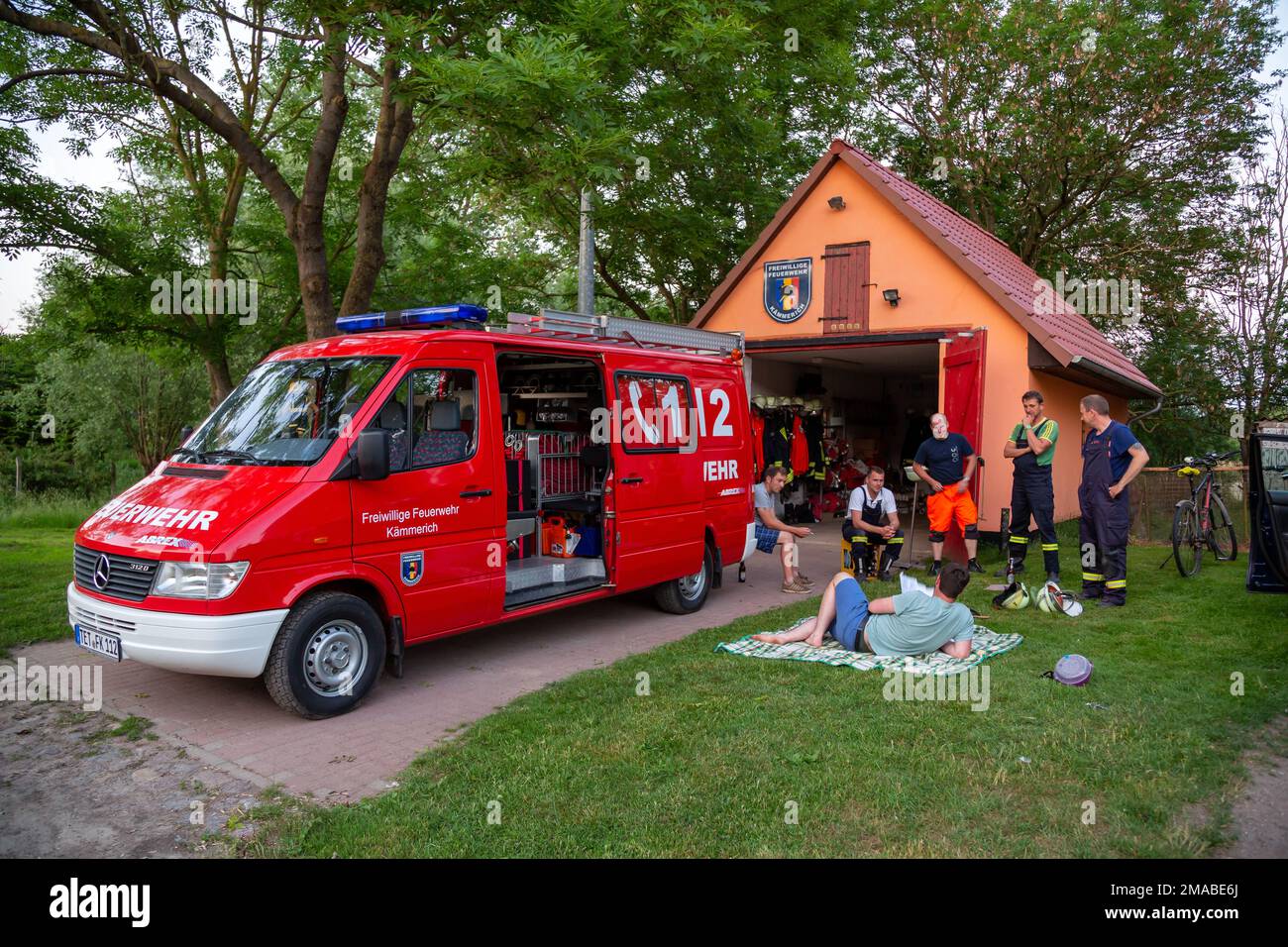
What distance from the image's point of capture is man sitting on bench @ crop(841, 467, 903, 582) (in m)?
10.2

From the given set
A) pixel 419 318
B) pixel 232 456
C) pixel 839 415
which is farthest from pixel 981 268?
pixel 232 456

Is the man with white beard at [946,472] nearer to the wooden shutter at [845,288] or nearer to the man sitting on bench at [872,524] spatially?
the man sitting on bench at [872,524]

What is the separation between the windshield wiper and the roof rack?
2279mm

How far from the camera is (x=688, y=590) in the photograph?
29.5 feet

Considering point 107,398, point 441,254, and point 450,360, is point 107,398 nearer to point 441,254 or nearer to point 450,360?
point 441,254

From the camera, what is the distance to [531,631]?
8.22 meters

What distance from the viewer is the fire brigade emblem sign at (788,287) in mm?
14289

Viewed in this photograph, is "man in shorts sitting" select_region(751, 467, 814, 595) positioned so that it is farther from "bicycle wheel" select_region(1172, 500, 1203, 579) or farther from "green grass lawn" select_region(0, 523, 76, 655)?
"green grass lawn" select_region(0, 523, 76, 655)

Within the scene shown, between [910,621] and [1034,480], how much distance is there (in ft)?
12.0

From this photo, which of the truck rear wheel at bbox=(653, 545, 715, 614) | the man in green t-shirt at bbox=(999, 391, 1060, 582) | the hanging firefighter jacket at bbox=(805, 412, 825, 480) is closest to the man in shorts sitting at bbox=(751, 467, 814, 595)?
the truck rear wheel at bbox=(653, 545, 715, 614)

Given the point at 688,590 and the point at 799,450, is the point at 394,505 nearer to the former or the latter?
the point at 688,590

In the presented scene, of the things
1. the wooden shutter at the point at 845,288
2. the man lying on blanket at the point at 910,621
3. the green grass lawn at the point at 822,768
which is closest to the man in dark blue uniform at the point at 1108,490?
the green grass lawn at the point at 822,768

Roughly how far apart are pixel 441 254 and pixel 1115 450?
1144cm

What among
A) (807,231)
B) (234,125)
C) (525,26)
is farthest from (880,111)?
(234,125)
